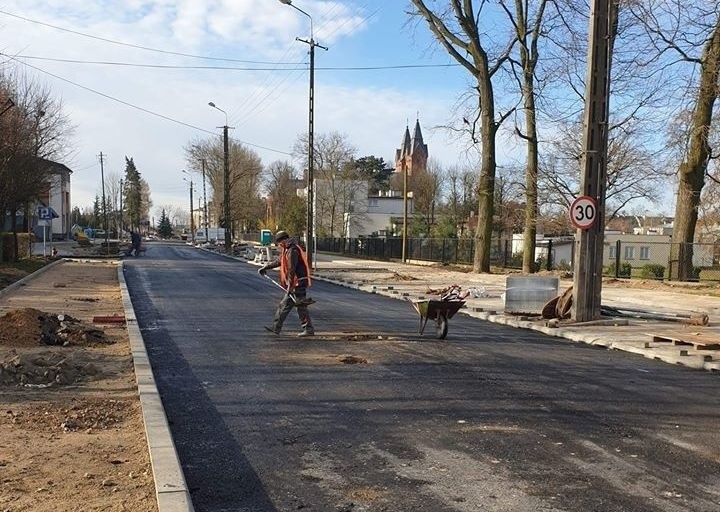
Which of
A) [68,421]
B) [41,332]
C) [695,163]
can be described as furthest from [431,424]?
[695,163]

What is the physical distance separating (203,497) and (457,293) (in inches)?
347

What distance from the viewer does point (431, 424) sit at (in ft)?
20.6

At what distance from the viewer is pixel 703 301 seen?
1931cm

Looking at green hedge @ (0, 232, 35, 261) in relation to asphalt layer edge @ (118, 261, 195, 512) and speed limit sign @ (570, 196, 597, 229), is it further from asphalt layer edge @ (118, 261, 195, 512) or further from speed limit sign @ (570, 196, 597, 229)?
speed limit sign @ (570, 196, 597, 229)

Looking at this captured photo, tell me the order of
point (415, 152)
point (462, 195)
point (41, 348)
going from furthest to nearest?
point (415, 152) < point (462, 195) < point (41, 348)

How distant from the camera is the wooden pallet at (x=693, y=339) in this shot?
10852 mm

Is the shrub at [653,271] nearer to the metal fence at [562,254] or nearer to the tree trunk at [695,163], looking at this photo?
the metal fence at [562,254]

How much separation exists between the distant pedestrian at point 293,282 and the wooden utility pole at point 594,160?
5836mm

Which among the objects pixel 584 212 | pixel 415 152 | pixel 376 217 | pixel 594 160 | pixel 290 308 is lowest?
pixel 290 308

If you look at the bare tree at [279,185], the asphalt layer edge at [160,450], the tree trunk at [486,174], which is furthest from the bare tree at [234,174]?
the asphalt layer edge at [160,450]

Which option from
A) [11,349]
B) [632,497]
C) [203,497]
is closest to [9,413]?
[203,497]

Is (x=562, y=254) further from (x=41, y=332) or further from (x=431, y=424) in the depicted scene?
(x=431, y=424)

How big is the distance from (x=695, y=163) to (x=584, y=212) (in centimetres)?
1511

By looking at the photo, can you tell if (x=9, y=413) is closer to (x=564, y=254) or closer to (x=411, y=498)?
(x=411, y=498)
